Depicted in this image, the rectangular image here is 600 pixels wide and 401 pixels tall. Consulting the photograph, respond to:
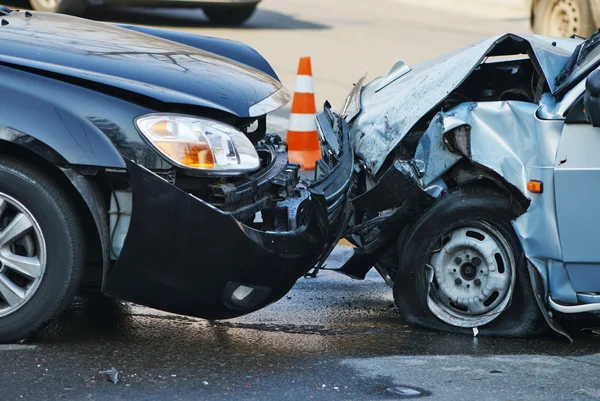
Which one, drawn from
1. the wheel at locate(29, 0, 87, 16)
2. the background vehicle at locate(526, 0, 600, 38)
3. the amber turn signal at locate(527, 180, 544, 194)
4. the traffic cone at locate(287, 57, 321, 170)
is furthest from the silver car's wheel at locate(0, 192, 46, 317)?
the wheel at locate(29, 0, 87, 16)

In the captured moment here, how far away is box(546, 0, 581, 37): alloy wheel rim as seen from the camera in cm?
1260

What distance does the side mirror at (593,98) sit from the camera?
4.35m

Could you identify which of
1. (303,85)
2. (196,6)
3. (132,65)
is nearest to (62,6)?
(196,6)

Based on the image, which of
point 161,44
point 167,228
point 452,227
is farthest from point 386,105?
point 167,228

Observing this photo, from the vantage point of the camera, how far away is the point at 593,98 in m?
4.36

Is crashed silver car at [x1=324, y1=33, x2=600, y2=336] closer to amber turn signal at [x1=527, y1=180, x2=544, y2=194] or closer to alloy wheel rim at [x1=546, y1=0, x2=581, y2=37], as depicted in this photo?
amber turn signal at [x1=527, y1=180, x2=544, y2=194]

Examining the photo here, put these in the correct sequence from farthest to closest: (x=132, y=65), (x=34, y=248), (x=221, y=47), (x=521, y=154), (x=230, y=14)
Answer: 1. (x=230, y=14)
2. (x=221, y=47)
3. (x=521, y=154)
4. (x=132, y=65)
5. (x=34, y=248)

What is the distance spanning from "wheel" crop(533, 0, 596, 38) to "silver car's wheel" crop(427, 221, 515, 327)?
8.35 metres

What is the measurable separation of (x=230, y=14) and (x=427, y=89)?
1062cm

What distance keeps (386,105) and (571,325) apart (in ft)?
4.61

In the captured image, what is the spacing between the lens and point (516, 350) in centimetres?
456

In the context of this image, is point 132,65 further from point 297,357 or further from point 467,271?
point 467,271

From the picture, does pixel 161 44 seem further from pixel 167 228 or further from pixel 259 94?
pixel 167 228

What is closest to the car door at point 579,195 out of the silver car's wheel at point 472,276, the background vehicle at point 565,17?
the silver car's wheel at point 472,276
